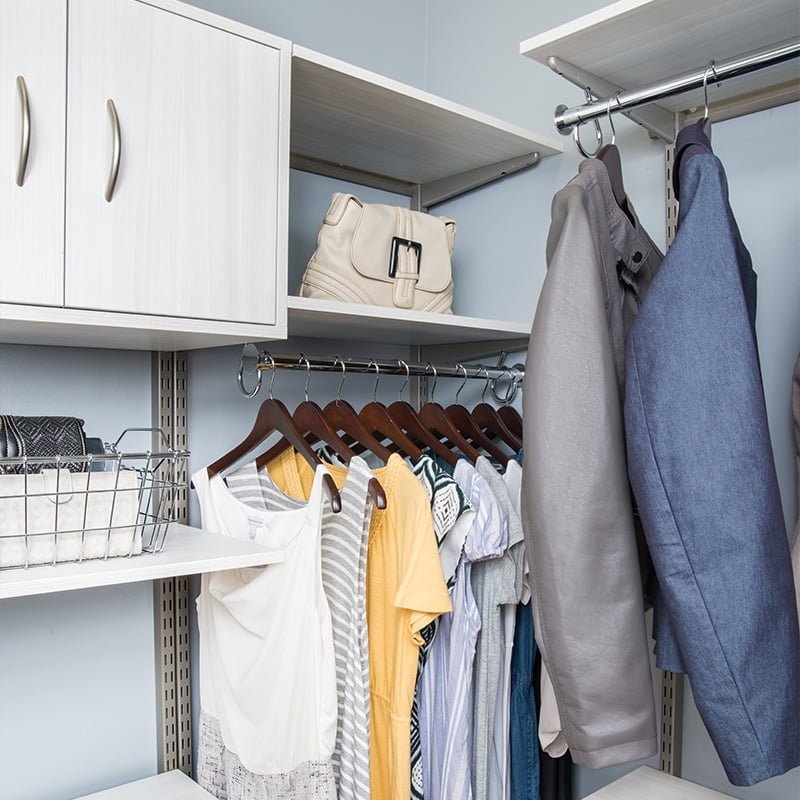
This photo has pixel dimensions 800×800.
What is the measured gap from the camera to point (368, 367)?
1473mm

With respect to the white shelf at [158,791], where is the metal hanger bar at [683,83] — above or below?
above

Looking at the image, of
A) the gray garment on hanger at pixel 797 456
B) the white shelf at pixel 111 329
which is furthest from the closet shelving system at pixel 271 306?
the gray garment on hanger at pixel 797 456

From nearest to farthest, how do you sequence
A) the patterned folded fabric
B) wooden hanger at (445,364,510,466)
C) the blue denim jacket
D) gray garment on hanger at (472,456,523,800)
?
the blue denim jacket, the patterned folded fabric, gray garment on hanger at (472,456,523,800), wooden hanger at (445,364,510,466)

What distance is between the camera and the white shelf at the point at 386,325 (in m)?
1.24

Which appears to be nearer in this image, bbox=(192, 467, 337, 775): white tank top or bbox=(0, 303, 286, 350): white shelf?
bbox=(0, 303, 286, 350): white shelf

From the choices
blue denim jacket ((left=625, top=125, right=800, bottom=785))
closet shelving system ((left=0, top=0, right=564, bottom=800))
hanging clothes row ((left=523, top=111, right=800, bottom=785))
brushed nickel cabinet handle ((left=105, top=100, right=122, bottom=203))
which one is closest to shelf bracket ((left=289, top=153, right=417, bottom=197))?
closet shelving system ((left=0, top=0, right=564, bottom=800))

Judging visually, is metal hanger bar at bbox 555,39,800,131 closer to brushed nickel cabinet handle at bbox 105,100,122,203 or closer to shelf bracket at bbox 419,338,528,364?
shelf bracket at bbox 419,338,528,364

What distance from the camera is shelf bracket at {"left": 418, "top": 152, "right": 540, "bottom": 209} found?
168 centimetres

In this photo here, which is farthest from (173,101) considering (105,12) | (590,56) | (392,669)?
(392,669)

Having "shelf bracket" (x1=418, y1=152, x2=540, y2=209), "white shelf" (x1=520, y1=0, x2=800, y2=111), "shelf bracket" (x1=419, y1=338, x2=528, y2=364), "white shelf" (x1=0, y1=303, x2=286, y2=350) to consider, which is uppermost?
"white shelf" (x1=520, y1=0, x2=800, y2=111)

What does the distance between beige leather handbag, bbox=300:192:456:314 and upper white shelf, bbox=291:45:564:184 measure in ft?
0.53

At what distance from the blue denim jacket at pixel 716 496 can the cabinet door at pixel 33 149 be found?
0.72m

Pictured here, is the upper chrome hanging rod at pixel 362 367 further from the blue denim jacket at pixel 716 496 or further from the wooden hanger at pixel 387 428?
the blue denim jacket at pixel 716 496

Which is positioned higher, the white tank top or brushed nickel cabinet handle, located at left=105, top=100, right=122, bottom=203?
brushed nickel cabinet handle, located at left=105, top=100, right=122, bottom=203
